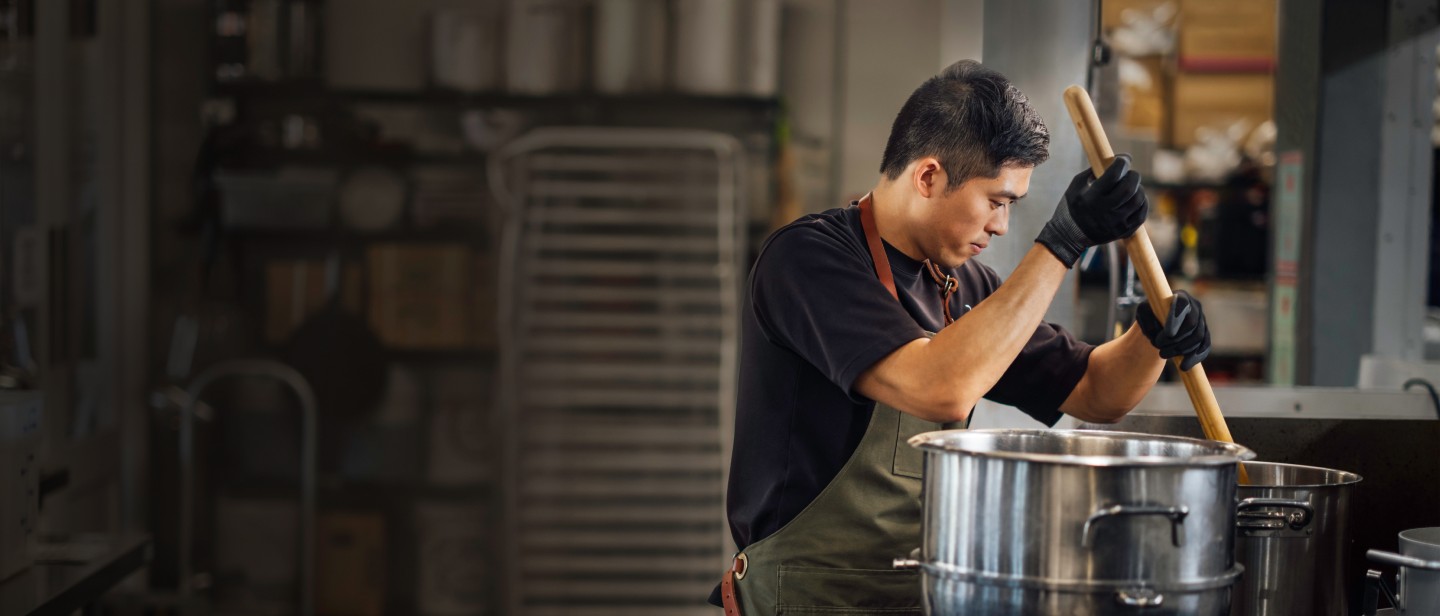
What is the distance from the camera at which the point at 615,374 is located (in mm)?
4570

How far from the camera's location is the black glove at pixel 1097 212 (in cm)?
148

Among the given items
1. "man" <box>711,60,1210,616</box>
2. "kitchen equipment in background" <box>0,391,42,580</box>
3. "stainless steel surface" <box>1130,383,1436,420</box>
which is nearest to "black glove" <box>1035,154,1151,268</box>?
"man" <box>711,60,1210,616</box>

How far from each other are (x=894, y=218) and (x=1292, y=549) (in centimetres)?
63

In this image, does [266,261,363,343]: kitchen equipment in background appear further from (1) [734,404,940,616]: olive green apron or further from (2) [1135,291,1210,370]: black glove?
(2) [1135,291,1210,370]: black glove

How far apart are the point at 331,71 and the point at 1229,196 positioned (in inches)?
149

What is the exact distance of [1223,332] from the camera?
5.28 metres

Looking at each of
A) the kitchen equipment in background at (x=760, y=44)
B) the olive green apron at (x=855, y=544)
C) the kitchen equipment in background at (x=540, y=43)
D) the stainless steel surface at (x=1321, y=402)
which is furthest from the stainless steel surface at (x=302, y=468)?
the olive green apron at (x=855, y=544)

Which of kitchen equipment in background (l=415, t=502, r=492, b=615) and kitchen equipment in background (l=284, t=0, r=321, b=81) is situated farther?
kitchen equipment in background (l=415, t=502, r=492, b=615)

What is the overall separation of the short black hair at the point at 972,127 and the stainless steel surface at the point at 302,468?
130 inches

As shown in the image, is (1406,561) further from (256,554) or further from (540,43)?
(256,554)

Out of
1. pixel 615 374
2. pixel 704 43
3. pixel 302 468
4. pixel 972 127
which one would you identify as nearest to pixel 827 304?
pixel 972 127

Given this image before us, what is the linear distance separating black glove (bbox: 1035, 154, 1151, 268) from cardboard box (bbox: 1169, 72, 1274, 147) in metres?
4.71

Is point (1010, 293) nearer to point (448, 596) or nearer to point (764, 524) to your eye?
point (764, 524)

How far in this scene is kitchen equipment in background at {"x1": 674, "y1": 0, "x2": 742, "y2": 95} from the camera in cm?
457
